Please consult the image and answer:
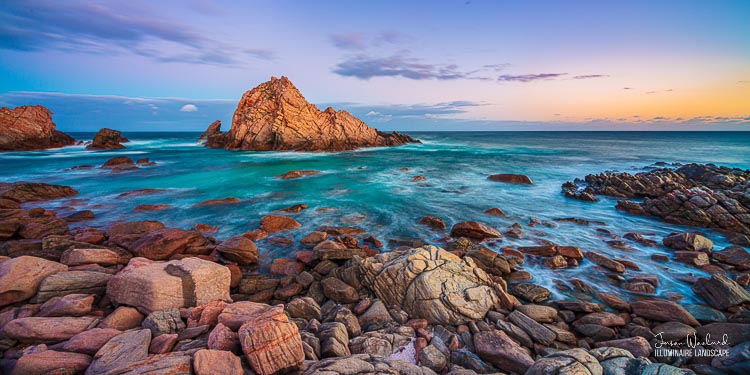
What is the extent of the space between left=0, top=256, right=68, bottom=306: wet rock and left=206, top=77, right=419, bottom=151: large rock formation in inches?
1960

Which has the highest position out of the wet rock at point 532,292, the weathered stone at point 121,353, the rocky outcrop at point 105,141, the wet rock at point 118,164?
A: the rocky outcrop at point 105,141

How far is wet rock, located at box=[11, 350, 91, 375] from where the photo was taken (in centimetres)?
420

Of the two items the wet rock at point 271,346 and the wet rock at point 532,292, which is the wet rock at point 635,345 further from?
the wet rock at point 271,346

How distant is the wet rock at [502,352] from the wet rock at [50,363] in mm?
6432

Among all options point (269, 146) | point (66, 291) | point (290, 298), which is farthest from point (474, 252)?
point (269, 146)

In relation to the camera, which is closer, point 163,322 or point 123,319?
point 163,322

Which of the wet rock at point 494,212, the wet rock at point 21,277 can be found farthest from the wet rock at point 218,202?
the wet rock at point 494,212

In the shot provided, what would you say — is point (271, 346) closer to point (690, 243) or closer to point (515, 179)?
point (690, 243)

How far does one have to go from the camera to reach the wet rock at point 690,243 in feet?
34.3

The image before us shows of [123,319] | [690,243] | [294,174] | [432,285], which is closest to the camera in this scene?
[123,319]

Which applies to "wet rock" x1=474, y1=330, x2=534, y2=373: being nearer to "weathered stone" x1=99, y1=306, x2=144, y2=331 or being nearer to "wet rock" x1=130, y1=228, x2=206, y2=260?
"weathered stone" x1=99, y1=306, x2=144, y2=331

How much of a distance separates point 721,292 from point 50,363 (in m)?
13.6

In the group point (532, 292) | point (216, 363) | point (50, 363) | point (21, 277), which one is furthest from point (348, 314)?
point (21, 277)

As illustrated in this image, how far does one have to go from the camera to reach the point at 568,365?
450 cm
